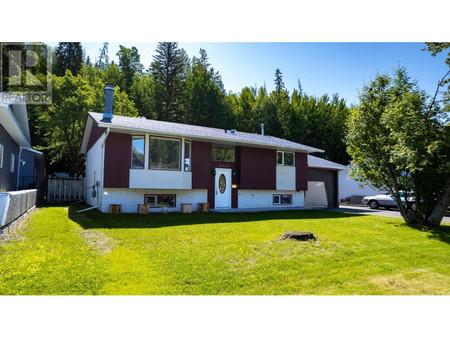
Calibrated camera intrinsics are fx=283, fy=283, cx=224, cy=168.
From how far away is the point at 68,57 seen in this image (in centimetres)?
3503

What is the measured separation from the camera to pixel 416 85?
10109mm

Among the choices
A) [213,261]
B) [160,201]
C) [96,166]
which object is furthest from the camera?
[96,166]

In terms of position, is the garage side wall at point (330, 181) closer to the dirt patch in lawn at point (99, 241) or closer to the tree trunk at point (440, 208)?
the tree trunk at point (440, 208)

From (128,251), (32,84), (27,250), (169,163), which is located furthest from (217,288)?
(32,84)

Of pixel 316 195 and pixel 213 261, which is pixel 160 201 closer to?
pixel 213 261

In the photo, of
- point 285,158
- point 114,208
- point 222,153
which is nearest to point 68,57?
point 222,153

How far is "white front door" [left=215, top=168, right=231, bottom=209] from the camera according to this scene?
572 inches

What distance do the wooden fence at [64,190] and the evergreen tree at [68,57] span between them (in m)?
22.6

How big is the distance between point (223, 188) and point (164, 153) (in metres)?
3.83

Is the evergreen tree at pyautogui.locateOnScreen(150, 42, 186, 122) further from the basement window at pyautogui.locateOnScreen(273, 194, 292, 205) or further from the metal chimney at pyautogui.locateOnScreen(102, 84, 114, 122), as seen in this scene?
the basement window at pyautogui.locateOnScreen(273, 194, 292, 205)

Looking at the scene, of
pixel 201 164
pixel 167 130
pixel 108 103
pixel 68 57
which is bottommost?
pixel 201 164

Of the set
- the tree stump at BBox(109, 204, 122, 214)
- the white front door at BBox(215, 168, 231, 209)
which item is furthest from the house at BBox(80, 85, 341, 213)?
→ the tree stump at BBox(109, 204, 122, 214)
